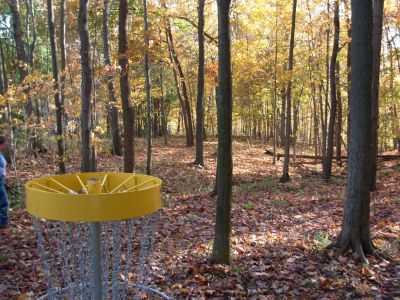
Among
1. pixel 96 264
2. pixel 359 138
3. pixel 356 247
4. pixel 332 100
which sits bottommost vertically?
pixel 356 247

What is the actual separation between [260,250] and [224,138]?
2.12 meters

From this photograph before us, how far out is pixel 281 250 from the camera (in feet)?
19.3

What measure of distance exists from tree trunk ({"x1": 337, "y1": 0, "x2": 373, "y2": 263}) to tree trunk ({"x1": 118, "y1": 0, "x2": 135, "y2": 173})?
6605 mm

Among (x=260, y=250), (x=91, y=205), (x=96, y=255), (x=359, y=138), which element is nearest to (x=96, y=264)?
(x=96, y=255)

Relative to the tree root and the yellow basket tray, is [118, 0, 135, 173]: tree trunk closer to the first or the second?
the tree root

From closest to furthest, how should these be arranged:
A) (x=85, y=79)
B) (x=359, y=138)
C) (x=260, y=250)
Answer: (x=359, y=138), (x=260, y=250), (x=85, y=79)

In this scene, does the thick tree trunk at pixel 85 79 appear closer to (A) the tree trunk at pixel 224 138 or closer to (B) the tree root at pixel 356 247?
(A) the tree trunk at pixel 224 138

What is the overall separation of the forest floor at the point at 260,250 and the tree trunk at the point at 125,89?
1.48 m

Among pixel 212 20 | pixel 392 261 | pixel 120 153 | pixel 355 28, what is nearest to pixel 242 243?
pixel 392 261

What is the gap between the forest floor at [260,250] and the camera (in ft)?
14.9

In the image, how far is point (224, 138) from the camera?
16.1 feet

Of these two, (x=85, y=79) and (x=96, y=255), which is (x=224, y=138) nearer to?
(x=96, y=255)

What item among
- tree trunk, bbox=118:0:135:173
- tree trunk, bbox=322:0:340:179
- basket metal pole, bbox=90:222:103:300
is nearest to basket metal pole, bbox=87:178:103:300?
basket metal pole, bbox=90:222:103:300

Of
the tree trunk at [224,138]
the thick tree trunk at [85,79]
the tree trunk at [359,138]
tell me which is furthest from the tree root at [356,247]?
the thick tree trunk at [85,79]
